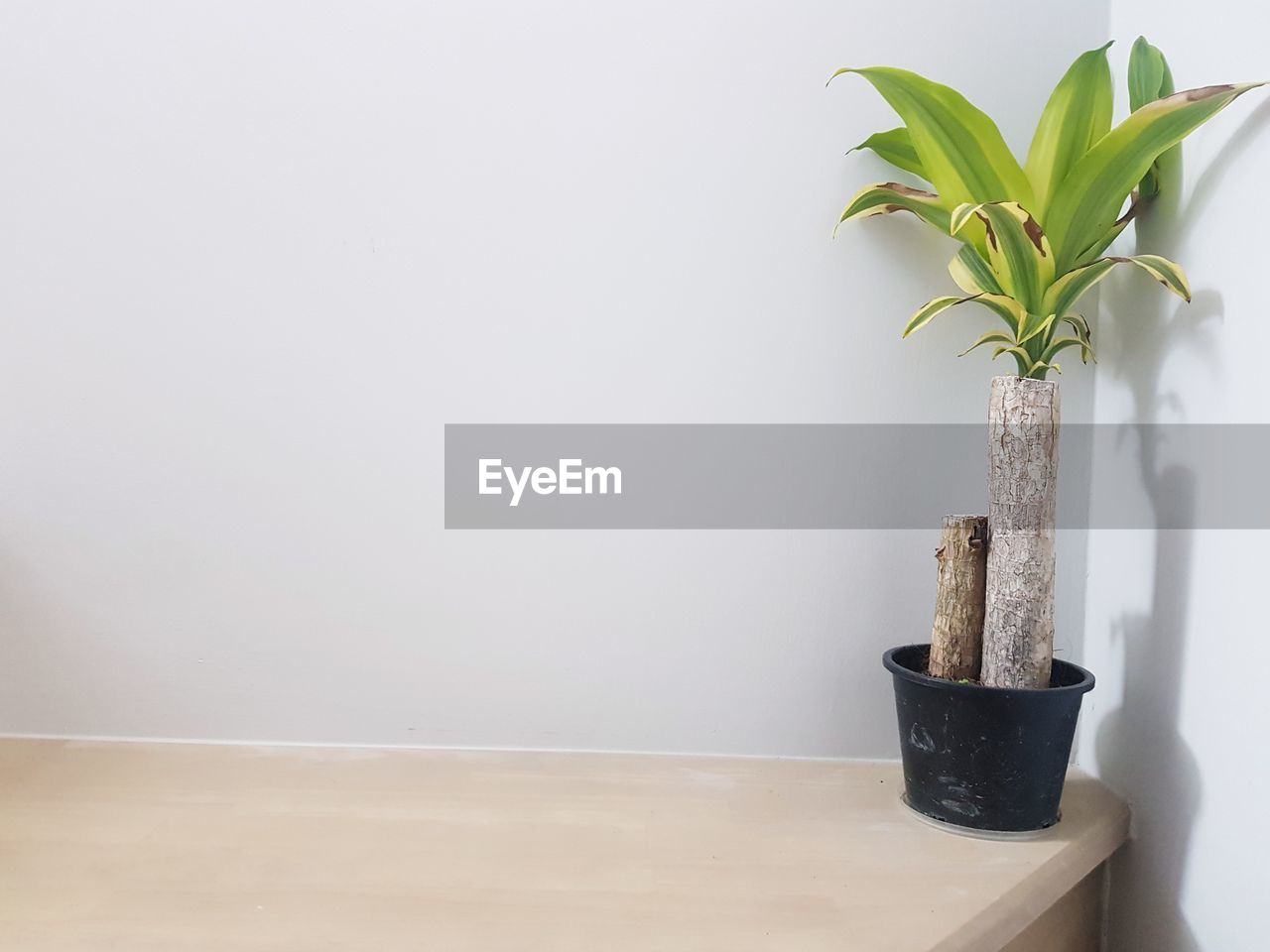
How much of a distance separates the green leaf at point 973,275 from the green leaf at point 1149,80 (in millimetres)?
186

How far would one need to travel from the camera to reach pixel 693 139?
1225mm

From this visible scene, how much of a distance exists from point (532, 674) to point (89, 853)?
1.74 feet

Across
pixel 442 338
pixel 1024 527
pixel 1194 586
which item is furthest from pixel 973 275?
pixel 442 338

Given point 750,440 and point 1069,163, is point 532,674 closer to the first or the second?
point 750,440

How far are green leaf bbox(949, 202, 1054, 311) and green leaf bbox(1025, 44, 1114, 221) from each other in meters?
0.06

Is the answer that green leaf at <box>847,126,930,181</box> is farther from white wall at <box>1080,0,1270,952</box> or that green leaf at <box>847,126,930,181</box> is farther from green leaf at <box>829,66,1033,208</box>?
white wall at <box>1080,0,1270,952</box>

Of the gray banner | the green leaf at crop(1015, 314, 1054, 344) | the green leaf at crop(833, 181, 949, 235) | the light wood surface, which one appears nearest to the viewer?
the light wood surface

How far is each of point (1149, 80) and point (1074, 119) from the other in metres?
0.09

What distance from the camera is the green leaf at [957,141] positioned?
105 centimetres

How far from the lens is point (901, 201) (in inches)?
45.0

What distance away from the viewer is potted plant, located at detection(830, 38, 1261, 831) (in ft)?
3.23

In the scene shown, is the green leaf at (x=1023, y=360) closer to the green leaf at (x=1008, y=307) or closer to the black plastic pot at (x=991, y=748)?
the green leaf at (x=1008, y=307)
